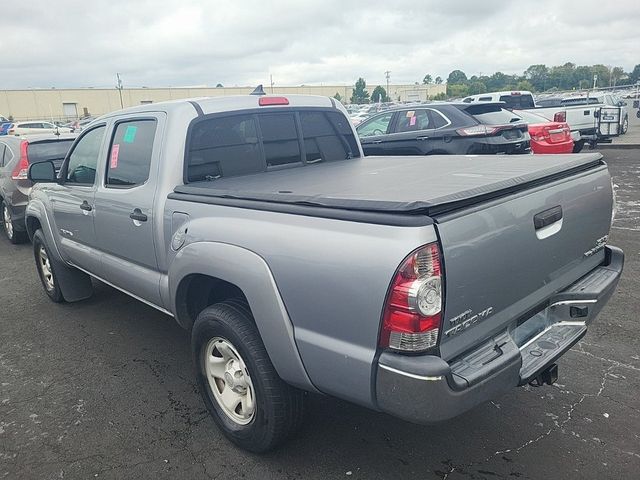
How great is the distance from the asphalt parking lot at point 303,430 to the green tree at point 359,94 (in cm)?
9347

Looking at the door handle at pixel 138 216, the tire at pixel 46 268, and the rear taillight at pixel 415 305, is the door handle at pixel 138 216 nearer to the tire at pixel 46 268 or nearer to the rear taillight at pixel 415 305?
the rear taillight at pixel 415 305

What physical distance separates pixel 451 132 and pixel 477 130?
0.42 meters

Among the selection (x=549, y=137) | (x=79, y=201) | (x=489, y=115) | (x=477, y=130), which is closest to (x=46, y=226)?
(x=79, y=201)

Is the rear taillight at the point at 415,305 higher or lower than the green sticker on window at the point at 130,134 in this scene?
lower

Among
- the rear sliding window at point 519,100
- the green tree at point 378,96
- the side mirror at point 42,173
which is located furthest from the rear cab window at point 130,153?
the green tree at point 378,96

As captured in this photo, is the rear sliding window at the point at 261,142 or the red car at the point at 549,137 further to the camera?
the red car at the point at 549,137

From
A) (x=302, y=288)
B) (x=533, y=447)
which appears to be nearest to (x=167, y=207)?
(x=302, y=288)

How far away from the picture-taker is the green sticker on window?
150 inches

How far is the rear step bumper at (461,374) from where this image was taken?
204 cm

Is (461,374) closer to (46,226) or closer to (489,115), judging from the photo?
(46,226)

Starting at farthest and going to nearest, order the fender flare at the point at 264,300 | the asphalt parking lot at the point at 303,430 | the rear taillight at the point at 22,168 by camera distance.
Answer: the rear taillight at the point at 22,168 < the asphalt parking lot at the point at 303,430 < the fender flare at the point at 264,300

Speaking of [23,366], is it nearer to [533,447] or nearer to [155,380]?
[155,380]

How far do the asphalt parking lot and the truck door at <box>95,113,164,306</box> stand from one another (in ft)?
2.23

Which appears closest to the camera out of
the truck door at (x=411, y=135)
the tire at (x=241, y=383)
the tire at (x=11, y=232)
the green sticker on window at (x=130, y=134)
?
the tire at (x=241, y=383)
